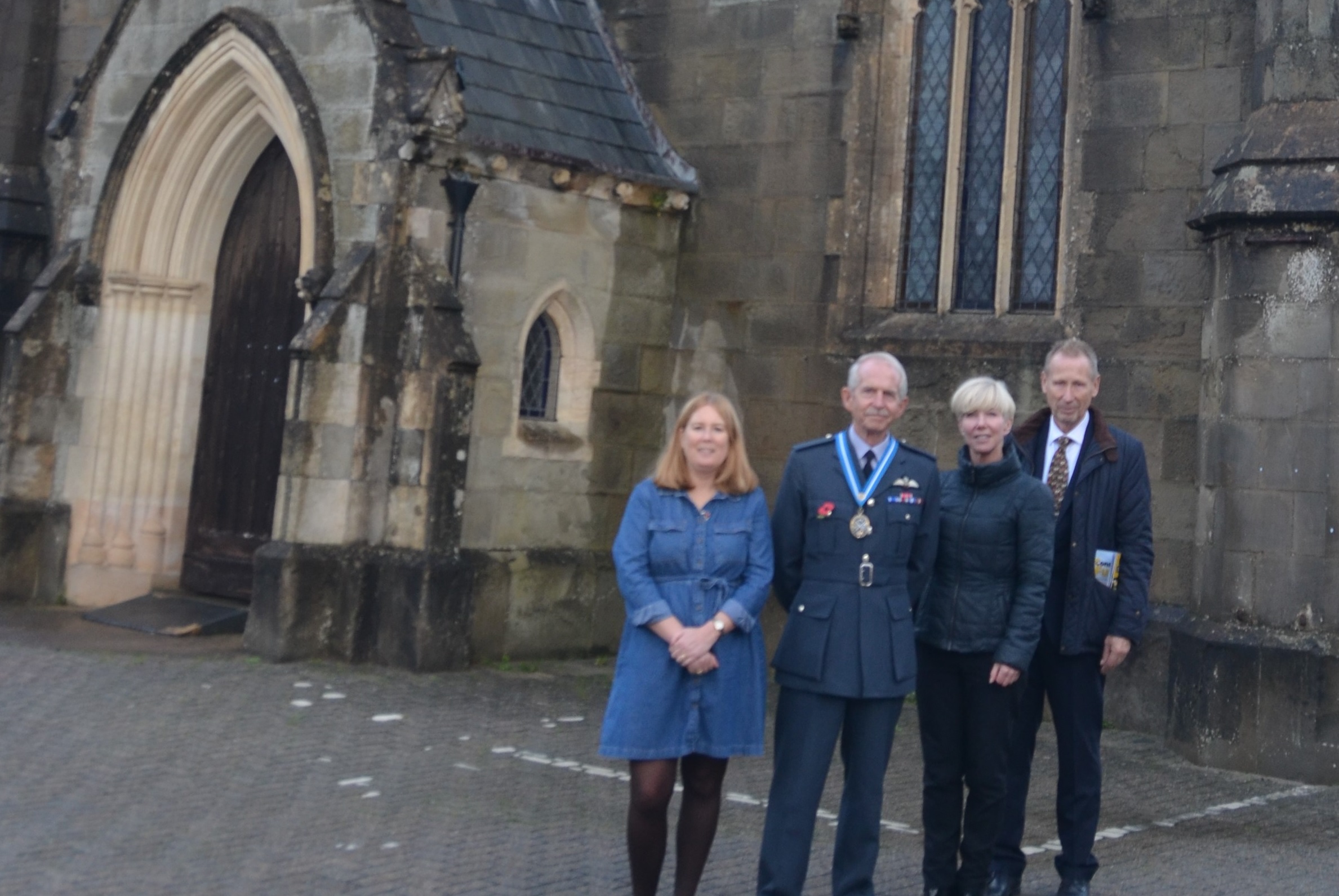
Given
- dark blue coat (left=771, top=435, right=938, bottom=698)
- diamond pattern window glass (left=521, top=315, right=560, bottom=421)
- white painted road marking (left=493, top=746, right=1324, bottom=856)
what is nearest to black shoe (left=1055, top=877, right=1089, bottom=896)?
white painted road marking (left=493, top=746, right=1324, bottom=856)

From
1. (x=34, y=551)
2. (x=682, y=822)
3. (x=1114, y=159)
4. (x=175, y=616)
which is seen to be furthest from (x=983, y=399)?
(x=34, y=551)

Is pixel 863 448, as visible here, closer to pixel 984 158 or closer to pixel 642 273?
pixel 984 158

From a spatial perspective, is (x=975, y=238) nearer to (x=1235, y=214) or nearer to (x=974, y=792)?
(x=1235, y=214)

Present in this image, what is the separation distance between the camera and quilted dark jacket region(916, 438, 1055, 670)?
223 inches

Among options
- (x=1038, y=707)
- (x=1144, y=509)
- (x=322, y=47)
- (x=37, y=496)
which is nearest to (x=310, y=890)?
(x=1038, y=707)

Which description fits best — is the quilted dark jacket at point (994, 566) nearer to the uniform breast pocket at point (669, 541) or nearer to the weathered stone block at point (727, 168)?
the uniform breast pocket at point (669, 541)

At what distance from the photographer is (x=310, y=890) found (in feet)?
18.9

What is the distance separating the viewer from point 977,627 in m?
5.67

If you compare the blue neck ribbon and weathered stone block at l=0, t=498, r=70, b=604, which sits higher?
the blue neck ribbon

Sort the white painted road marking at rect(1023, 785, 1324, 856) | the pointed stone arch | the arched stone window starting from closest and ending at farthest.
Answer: the white painted road marking at rect(1023, 785, 1324, 856), the arched stone window, the pointed stone arch

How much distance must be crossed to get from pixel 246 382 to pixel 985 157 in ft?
19.4

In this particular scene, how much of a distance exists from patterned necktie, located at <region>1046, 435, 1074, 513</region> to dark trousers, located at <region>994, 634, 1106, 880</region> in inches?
22.3

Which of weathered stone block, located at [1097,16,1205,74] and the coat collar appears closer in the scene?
the coat collar

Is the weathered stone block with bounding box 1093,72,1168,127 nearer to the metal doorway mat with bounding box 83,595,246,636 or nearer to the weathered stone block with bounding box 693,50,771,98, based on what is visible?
the weathered stone block with bounding box 693,50,771,98
